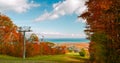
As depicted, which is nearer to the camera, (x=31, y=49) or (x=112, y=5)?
(x=112, y=5)

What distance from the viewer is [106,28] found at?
58.6 ft

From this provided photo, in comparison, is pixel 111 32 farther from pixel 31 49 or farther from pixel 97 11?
pixel 31 49

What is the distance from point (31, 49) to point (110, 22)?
161ft

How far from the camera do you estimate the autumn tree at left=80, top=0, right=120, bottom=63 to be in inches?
691

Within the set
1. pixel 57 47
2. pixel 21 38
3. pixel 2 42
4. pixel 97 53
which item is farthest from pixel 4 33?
pixel 97 53

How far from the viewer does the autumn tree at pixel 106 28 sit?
17562 millimetres

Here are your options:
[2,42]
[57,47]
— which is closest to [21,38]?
[2,42]

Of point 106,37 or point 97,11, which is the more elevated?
point 97,11

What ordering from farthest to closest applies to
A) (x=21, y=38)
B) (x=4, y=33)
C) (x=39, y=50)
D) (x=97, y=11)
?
(x=39, y=50), (x=21, y=38), (x=4, y=33), (x=97, y=11)

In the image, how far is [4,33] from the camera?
56438 mm

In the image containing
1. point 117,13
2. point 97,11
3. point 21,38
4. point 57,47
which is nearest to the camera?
point 117,13

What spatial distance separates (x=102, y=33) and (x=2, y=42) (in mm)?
42913

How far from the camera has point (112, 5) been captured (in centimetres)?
1769

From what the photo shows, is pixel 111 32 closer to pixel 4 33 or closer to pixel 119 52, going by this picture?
pixel 119 52
